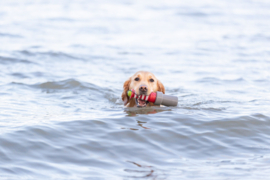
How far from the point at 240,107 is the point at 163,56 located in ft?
22.2

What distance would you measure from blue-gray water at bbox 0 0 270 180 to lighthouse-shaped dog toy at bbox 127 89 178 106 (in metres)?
0.14

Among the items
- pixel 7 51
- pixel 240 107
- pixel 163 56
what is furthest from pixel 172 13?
pixel 240 107

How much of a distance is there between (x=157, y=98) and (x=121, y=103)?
6.23 feet

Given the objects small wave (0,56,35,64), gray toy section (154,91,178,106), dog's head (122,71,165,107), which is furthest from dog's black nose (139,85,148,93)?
small wave (0,56,35,64)

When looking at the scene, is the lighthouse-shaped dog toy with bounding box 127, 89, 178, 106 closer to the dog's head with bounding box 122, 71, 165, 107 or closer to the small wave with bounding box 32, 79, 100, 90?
the dog's head with bounding box 122, 71, 165, 107

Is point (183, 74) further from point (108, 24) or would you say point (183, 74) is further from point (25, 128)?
point (108, 24)

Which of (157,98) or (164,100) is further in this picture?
(164,100)

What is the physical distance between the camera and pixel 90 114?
601 centimetres

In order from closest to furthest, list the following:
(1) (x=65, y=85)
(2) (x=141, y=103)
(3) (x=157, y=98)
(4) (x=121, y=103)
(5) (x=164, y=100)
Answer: (3) (x=157, y=98), (5) (x=164, y=100), (2) (x=141, y=103), (4) (x=121, y=103), (1) (x=65, y=85)

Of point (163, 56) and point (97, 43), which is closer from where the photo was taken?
point (163, 56)

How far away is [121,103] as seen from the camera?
26.0 feet

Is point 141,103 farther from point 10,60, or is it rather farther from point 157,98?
point 10,60

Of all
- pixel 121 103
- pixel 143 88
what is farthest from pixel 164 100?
pixel 121 103

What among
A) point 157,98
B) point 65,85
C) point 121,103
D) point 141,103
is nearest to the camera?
point 157,98
